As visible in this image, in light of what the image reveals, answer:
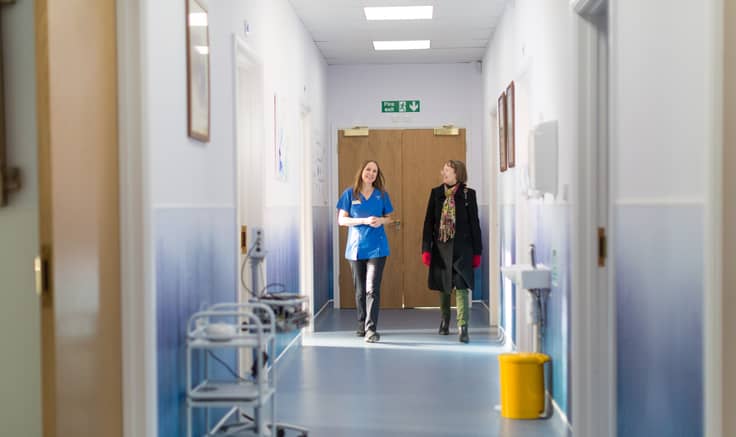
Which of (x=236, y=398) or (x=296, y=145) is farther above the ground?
(x=296, y=145)

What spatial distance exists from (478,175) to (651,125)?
804 centimetres

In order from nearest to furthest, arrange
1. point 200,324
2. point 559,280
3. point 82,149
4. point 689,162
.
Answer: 1. point 689,162
2. point 82,149
3. point 200,324
4. point 559,280

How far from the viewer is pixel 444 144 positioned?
11.1m

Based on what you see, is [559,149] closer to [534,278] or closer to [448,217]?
[534,278]

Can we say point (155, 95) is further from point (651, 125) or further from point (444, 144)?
point (444, 144)

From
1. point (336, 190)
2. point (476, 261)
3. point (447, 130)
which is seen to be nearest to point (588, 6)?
point (476, 261)

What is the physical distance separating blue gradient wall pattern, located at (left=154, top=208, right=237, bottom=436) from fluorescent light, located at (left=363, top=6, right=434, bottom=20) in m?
3.92

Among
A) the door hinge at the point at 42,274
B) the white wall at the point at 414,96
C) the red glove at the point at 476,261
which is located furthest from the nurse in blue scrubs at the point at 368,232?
the door hinge at the point at 42,274

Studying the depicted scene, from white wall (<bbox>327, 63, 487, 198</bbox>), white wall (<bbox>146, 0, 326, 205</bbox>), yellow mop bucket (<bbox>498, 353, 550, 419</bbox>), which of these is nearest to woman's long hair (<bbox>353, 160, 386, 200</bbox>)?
white wall (<bbox>146, 0, 326, 205</bbox>)

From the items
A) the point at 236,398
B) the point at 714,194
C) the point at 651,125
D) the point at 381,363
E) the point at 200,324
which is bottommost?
the point at 381,363

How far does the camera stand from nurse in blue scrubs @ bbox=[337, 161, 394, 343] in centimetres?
815

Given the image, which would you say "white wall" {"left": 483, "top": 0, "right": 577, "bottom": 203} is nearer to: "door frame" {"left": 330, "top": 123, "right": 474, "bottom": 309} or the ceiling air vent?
the ceiling air vent

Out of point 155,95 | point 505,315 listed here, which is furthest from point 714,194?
point 505,315

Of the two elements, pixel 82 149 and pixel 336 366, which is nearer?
pixel 82 149
